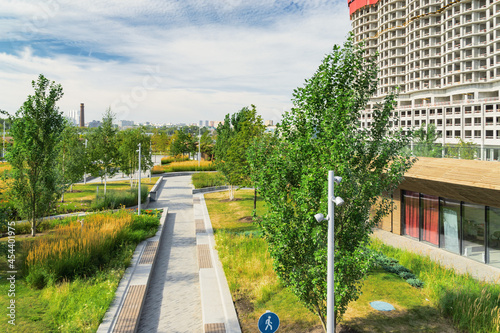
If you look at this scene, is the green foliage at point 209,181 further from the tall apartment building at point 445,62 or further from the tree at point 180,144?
the tall apartment building at point 445,62

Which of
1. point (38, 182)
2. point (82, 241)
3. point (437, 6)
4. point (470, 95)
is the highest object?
point (437, 6)

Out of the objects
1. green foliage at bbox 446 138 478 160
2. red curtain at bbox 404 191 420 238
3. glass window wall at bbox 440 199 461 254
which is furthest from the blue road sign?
red curtain at bbox 404 191 420 238

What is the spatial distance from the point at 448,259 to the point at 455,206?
250cm

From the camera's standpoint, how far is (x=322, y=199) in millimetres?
6898

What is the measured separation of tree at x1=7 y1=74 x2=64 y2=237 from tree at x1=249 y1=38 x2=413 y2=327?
1292 cm

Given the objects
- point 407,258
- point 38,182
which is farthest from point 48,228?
point 407,258

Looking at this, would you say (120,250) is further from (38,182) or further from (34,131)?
(34,131)

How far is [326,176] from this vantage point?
7016 mm

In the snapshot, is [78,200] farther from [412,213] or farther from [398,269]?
[412,213]

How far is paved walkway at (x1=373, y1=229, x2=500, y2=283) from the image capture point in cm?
1306

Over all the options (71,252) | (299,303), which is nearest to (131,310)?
(71,252)

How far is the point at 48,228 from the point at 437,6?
94.7m

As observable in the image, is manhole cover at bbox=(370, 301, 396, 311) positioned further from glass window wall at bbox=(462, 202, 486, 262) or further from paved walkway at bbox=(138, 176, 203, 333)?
glass window wall at bbox=(462, 202, 486, 262)

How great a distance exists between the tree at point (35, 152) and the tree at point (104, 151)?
445 inches
